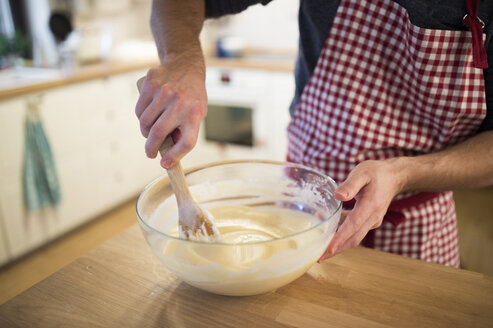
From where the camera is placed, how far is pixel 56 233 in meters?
2.20

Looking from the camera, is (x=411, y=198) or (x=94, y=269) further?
(x=411, y=198)

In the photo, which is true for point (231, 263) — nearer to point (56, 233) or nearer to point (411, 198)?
point (411, 198)

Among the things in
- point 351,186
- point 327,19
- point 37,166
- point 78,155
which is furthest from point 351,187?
point 78,155

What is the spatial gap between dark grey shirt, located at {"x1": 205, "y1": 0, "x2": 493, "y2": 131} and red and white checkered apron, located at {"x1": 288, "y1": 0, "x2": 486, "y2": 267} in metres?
0.02

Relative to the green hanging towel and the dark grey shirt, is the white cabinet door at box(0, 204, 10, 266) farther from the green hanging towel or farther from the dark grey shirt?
the dark grey shirt

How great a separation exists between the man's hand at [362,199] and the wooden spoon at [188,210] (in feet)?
0.56

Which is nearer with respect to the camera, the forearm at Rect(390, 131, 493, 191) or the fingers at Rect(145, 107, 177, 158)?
the fingers at Rect(145, 107, 177, 158)

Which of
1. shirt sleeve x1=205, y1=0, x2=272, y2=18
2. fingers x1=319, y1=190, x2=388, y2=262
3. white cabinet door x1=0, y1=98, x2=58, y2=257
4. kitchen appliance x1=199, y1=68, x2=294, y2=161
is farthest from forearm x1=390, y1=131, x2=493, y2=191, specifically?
white cabinet door x1=0, y1=98, x2=58, y2=257

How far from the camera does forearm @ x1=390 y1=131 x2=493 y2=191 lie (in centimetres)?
72

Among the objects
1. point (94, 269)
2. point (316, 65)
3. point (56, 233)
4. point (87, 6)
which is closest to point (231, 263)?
point (94, 269)

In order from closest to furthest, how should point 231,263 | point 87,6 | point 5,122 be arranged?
point 231,263, point 5,122, point 87,6

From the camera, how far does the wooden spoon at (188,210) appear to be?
60 cm

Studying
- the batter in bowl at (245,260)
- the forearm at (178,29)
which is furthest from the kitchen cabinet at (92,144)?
the batter in bowl at (245,260)

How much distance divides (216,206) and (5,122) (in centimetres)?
153
